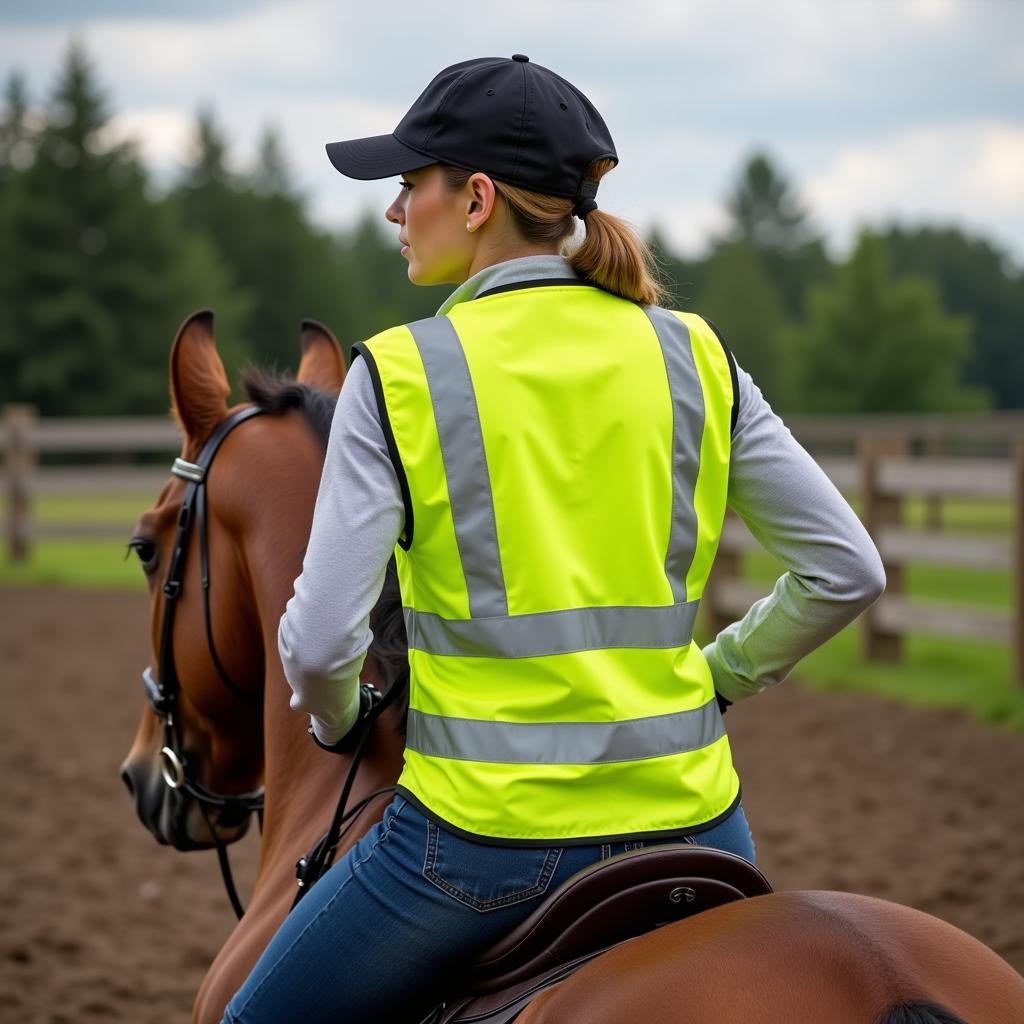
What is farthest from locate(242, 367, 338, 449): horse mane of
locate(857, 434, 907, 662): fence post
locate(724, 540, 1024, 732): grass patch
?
locate(857, 434, 907, 662): fence post

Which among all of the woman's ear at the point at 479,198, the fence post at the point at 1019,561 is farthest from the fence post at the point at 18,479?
the woman's ear at the point at 479,198

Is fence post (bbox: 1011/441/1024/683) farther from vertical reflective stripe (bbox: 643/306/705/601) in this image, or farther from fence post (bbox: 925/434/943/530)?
fence post (bbox: 925/434/943/530)

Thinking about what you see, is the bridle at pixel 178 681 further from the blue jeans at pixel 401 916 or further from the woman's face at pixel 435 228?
the woman's face at pixel 435 228

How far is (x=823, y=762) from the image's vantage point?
718cm

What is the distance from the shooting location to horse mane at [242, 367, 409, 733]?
215cm

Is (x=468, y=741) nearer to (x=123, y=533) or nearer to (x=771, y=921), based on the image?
(x=771, y=921)

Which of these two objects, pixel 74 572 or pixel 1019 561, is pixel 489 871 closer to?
pixel 1019 561

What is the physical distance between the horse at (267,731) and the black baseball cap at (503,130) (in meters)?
0.70

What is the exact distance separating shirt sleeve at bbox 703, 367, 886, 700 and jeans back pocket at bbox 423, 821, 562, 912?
1.67ft

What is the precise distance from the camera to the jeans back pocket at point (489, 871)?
5.68 ft

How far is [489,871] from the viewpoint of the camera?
173 centimetres

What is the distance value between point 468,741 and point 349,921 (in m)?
0.30

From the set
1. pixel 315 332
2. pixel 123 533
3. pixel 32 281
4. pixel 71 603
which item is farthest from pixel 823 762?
pixel 32 281

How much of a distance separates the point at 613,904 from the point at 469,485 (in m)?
0.57
